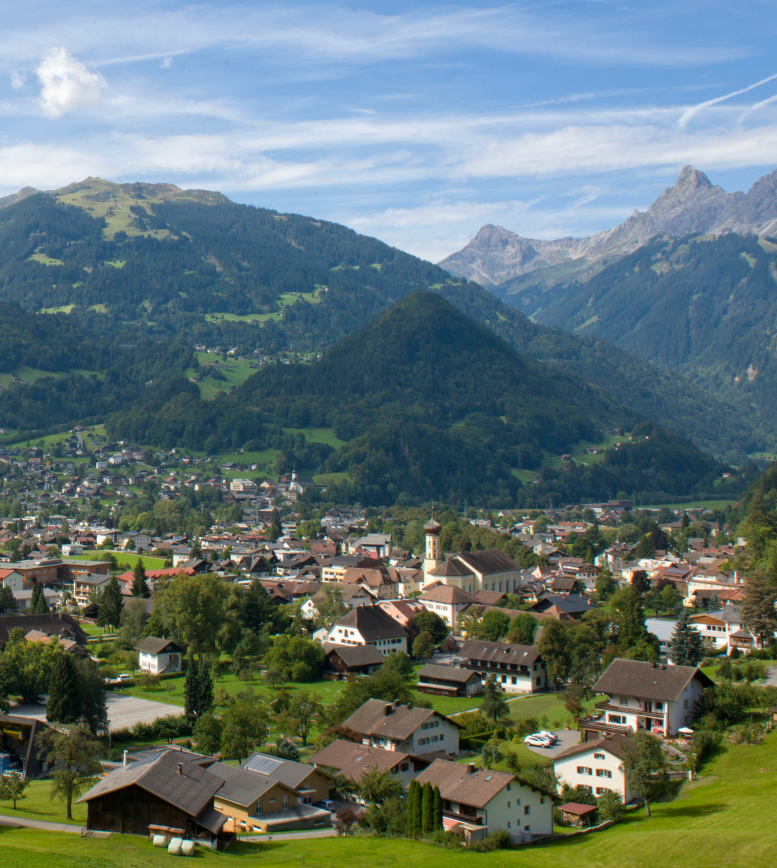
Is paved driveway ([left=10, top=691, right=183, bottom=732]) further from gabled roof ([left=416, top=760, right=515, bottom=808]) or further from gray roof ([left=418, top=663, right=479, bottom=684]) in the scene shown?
gabled roof ([left=416, top=760, right=515, bottom=808])

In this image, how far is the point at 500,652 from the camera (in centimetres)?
5931

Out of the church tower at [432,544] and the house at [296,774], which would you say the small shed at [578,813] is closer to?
the house at [296,774]

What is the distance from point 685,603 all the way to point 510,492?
103 meters

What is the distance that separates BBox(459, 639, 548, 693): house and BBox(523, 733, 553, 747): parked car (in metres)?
12.2

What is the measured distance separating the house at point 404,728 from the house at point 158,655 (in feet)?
64.0

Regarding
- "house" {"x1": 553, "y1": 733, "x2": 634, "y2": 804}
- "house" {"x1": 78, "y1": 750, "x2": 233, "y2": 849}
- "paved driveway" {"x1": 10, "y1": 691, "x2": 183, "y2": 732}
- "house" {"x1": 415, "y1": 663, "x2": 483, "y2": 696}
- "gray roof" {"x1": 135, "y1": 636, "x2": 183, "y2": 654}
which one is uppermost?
"house" {"x1": 78, "y1": 750, "x2": 233, "y2": 849}

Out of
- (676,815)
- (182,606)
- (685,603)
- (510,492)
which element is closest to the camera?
(676,815)

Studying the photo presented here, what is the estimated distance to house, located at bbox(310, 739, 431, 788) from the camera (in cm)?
3756

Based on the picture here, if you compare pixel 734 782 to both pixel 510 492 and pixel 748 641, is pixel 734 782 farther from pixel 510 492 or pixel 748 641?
pixel 510 492

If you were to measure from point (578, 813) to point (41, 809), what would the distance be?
18.4 metres

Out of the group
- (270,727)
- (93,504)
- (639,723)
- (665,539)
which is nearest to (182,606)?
(270,727)

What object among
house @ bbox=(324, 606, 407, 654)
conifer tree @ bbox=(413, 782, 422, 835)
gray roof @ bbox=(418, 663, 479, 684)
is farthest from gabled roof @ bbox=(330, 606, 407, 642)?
conifer tree @ bbox=(413, 782, 422, 835)

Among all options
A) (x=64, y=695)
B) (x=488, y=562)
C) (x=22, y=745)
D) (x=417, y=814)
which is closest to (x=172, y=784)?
(x=417, y=814)

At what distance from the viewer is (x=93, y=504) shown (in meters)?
151
